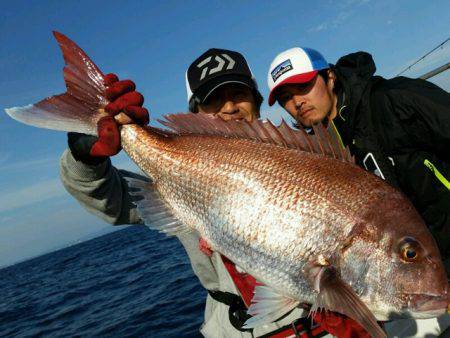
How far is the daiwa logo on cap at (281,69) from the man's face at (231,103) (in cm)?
70

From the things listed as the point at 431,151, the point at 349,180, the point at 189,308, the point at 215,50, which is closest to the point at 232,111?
the point at 215,50

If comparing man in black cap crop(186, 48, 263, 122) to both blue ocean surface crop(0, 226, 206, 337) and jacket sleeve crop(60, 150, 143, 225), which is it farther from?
blue ocean surface crop(0, 226, 206, 337)

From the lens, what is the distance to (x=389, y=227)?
7.52 ft

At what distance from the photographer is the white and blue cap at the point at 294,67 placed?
14.2 feet

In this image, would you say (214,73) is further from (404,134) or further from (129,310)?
(129,310)

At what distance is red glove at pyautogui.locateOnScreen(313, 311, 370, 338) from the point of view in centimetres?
251

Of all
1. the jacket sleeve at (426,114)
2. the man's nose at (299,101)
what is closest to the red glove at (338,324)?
the jacket sleeve at (426,114)

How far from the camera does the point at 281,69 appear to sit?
14.6 ft

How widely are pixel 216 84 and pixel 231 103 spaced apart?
0.99 feet

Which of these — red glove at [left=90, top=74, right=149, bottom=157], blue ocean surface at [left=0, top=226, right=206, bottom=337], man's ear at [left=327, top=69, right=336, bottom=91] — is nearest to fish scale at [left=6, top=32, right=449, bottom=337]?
red glove at [left=90, top=74, right=149, bottom=157]

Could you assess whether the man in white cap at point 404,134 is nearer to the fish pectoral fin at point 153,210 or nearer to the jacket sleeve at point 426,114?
the jacket sleeve at point 426,114

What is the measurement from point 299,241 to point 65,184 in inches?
89.5

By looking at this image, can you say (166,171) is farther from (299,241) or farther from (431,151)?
(431,151)

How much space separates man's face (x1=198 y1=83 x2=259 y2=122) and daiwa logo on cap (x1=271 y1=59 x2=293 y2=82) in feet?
2.29
